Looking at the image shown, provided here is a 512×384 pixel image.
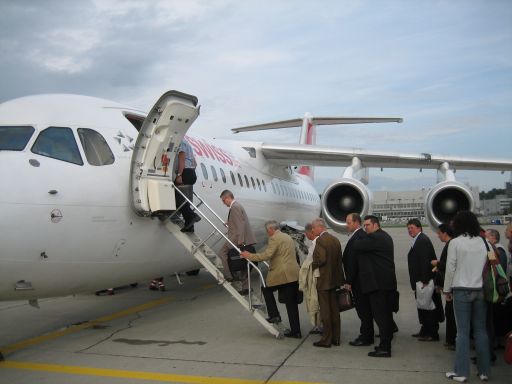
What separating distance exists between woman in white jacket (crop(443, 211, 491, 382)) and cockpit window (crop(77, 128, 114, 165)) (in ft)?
13.4

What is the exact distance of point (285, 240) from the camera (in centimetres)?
685

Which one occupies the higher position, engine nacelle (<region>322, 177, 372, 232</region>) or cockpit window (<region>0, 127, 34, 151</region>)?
cockpit window (<region>0, 127, 34, 151</region>)

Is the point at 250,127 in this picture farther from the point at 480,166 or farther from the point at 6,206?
the point at 6,206

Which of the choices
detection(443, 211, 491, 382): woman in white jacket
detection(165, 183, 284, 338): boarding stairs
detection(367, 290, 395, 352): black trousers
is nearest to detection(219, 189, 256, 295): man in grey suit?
detection(165, 183, 284, 338): boarding stairs

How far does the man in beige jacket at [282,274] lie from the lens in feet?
21.8

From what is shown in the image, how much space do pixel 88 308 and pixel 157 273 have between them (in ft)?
8.35

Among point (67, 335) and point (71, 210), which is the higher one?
point (71, 210)

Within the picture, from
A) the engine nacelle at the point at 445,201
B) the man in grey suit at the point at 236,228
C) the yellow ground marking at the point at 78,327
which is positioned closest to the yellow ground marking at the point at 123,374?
the yellow ground marking at the point at 78,327

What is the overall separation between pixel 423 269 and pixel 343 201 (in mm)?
6070

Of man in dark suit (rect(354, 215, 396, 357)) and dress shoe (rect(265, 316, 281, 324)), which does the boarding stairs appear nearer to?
dress shoe (rect(265, 316, 281, 324))

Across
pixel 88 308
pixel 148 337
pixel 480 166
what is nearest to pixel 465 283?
pixel 148 337

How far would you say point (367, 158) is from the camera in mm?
13188

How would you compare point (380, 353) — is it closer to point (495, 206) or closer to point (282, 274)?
point (282, 274)

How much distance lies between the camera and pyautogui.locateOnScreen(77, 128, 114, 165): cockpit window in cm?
619
